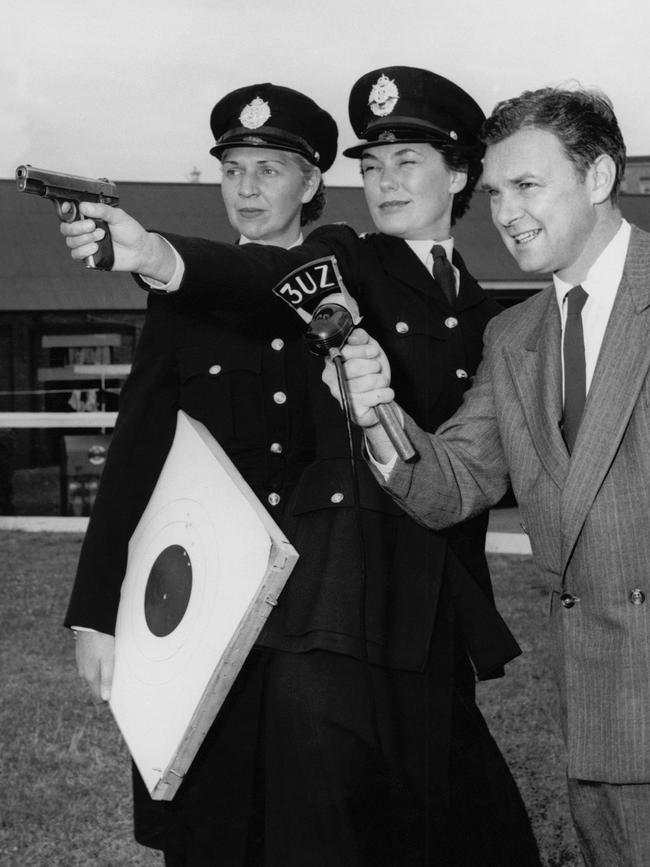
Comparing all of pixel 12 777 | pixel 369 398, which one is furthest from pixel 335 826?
pixel 12 777

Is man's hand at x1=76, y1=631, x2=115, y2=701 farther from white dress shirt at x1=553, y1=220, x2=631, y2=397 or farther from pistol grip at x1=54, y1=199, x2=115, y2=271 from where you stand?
white dress shirt at x1=553, y1=220, x2=631, y2=397

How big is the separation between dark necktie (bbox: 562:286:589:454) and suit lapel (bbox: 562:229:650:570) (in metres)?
0.10

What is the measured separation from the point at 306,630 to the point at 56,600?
615 centimetres

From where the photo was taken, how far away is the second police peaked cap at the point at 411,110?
2934 mm

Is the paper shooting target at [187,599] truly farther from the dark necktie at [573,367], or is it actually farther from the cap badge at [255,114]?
the cap badge at [255,114]

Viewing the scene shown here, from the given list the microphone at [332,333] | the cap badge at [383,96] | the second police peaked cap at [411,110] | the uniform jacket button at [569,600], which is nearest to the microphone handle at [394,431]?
the microphone at [332,333]

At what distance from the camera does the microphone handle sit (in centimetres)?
221

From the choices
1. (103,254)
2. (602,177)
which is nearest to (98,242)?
(103,254)

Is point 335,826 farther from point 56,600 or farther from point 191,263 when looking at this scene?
point 56,600

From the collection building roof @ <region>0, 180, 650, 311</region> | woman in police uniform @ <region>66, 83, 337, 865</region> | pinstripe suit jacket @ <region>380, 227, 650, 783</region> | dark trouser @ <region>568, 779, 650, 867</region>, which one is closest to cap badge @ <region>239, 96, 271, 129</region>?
woman in police uniform @ <region>66, 83, 337, 865</region>

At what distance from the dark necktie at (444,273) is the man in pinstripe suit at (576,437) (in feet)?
0.66

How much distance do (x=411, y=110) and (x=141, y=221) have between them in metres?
9.97

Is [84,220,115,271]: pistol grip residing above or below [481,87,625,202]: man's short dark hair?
below

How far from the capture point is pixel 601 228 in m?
2.46
